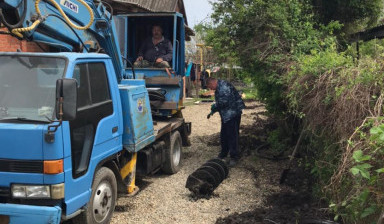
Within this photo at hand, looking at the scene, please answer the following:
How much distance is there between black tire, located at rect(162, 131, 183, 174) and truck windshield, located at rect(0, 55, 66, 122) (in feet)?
11.4

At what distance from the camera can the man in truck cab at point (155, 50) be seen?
304 inches

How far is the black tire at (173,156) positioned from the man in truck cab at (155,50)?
1.56 meters

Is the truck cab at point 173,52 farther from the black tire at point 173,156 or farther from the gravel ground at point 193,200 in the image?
the gravel ground at point 193,200

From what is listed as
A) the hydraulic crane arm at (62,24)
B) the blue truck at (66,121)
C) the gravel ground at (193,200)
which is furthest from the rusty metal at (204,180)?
the hydraulic crane arm at (62,24)

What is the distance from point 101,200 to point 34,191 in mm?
1034

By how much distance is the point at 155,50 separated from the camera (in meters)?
7.93

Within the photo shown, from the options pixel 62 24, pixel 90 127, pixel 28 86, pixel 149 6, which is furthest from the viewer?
pixel 149 6

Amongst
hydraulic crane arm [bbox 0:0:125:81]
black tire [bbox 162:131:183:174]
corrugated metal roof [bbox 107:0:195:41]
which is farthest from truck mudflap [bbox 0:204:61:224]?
corrugated metal roof [bbox 107:0:195:41]

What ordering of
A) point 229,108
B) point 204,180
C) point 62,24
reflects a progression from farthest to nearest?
1. point 229,108
2. point 204,180
3. point 62,24

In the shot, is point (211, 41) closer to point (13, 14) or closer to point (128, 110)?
point (128, 110)

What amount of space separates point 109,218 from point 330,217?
8.32ft

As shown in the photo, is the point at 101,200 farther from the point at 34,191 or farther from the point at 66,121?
the point at 66,121

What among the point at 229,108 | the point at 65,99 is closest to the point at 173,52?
the point at 229,108

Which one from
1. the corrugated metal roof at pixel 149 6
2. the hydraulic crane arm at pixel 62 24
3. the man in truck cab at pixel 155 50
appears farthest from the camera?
the corrugated metal roof at pixel 149 6
